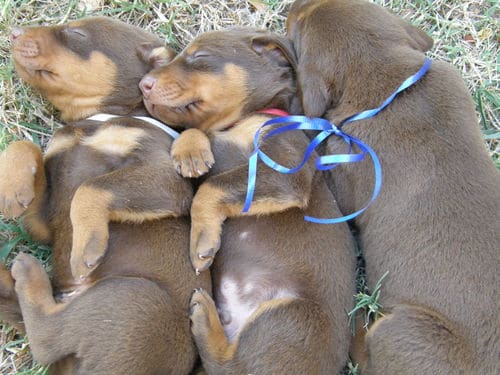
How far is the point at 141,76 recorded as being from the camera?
14.9 feet

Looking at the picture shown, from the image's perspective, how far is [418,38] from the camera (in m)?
4.77

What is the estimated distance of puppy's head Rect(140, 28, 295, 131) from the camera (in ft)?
14.1

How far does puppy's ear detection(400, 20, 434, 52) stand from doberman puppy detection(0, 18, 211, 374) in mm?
1890

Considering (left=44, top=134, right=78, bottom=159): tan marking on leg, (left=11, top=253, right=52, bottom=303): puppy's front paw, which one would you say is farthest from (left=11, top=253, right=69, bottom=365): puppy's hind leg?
(left=44, top=134, right=78, bottom=159): tan marking on leg

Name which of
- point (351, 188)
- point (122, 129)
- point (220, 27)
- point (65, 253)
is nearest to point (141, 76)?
point (122, 129)

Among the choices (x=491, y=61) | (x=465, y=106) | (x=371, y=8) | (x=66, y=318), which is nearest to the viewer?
(x=66, y=318)

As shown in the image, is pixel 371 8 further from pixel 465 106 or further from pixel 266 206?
pixel 266 206

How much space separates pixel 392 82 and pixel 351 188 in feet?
2.62

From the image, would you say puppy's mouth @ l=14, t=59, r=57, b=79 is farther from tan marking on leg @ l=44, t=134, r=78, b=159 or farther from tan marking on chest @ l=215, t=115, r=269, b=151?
tan marking on chest @ l=215, t=115, r=269, b=151

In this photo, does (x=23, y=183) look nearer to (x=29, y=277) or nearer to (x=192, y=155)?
(x=29, y=277)

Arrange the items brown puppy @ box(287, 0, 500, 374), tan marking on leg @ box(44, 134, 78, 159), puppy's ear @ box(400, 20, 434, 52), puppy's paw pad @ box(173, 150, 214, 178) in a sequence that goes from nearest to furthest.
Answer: brown puppy @ box(287, 0, 500, 374), puppy's paw pad @ box(173, 150, 214, 178), tan marking on leg @ box(44, 134, 78, 159), puppy's ear @ box(400, 20, 434, 52)

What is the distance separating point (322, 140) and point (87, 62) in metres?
1.78

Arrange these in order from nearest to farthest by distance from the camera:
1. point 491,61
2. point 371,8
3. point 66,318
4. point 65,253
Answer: point 66,318
point 65,253
point 371,8
point 491,61

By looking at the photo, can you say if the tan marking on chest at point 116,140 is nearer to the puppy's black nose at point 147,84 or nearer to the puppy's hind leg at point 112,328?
the puppy's black nose at point 147,84
